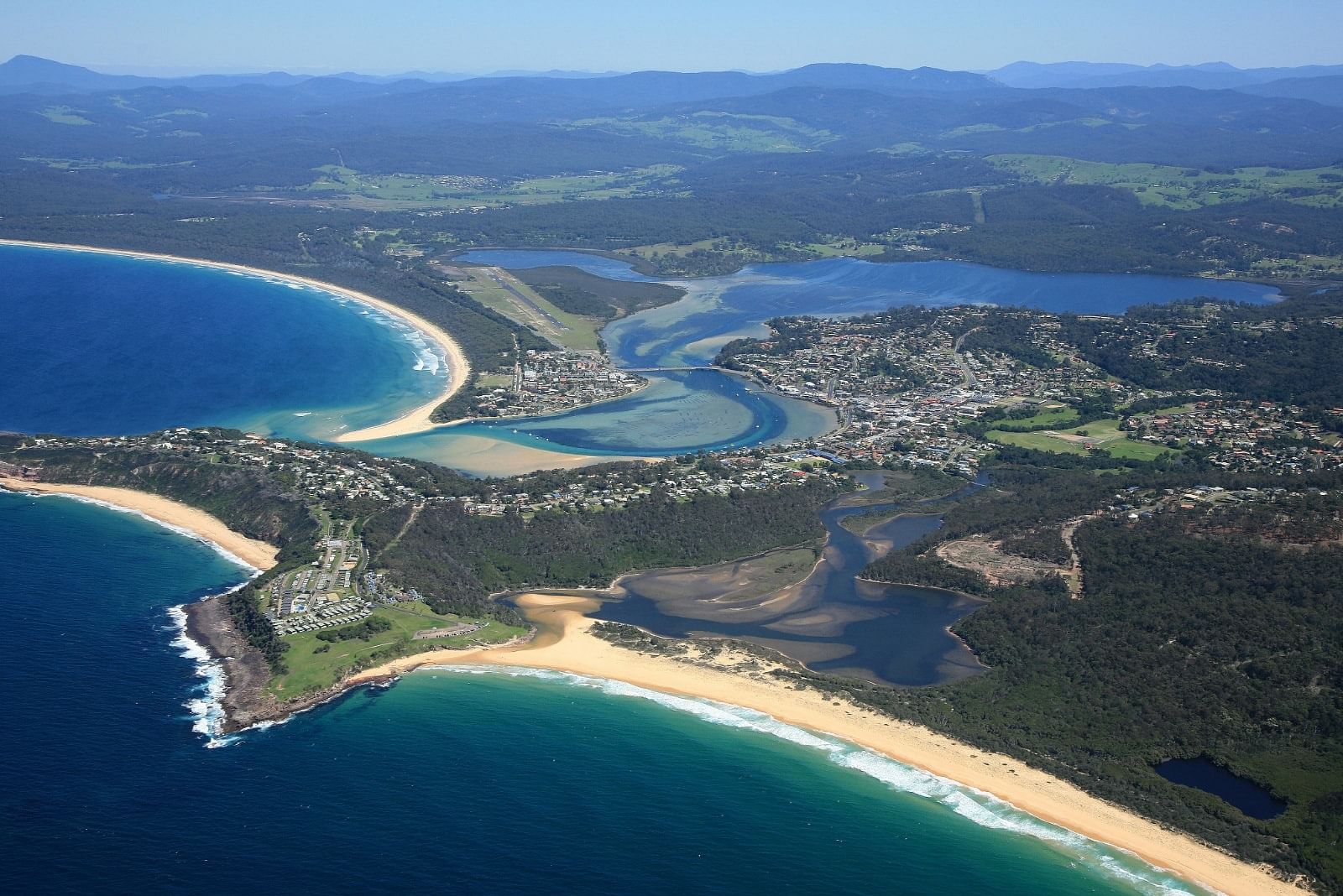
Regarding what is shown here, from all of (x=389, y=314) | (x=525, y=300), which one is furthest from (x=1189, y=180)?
(x=389, y=314)

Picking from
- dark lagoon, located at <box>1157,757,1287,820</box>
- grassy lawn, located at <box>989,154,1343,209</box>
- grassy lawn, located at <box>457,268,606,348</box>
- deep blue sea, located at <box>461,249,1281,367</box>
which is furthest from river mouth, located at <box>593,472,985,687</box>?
grassy lawn, located at <box>989,154,1343,209</box>

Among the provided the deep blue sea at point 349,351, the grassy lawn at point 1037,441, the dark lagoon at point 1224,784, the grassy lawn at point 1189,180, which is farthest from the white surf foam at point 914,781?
the grassy lawn at point 1189,180

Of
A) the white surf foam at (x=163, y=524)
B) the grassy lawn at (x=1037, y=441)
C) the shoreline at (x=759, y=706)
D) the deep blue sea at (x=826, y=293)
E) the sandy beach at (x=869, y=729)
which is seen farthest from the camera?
the deep blue sea at (x=826, y=293)

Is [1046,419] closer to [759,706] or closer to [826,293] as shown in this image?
[759,706]

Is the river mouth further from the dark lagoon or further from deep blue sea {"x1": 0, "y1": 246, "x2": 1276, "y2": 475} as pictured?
deep blue sea {"x1": 0, "y1": 246, "x2": 1276, "y2": 475}

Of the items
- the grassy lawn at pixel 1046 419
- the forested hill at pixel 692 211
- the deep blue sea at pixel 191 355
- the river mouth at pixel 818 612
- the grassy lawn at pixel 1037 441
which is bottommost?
the river mouth at pixel 818 612

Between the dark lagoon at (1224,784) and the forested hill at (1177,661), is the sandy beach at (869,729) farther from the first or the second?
the dark lagoon at (1224,784)
